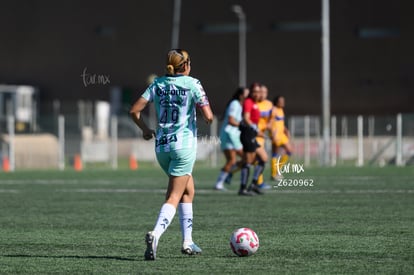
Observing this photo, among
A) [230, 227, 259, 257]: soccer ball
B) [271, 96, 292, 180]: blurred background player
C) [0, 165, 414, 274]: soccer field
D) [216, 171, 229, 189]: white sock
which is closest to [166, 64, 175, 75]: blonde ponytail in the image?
[230, 227, 259, 257]: soccer ball

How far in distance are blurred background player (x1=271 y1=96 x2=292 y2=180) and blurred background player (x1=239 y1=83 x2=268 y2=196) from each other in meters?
3.96

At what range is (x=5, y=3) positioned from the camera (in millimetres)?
61625

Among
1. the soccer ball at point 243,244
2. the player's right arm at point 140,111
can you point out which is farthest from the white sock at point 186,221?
the player's right arm at point 140,111

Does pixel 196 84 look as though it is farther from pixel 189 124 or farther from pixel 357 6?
pixel 357 6

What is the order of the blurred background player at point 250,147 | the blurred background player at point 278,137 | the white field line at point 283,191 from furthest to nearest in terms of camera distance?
the blurred background player at point 278,137 < the white field line at point 283,191 < the blurred background player at point 250,147

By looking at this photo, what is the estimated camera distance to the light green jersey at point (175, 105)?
10336 millimetres

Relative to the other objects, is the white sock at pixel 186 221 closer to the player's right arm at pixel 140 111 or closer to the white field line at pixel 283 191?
the player's right arm at pixel 140 111

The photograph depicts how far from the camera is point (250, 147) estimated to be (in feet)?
68.5

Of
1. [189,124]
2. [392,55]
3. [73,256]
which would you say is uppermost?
[392,55]

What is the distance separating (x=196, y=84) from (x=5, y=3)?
5303cm

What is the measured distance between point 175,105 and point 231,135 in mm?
12780

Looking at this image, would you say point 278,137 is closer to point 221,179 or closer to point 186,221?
point 221,179

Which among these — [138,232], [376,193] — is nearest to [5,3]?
[376,193]

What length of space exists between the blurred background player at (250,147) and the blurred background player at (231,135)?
34cm
